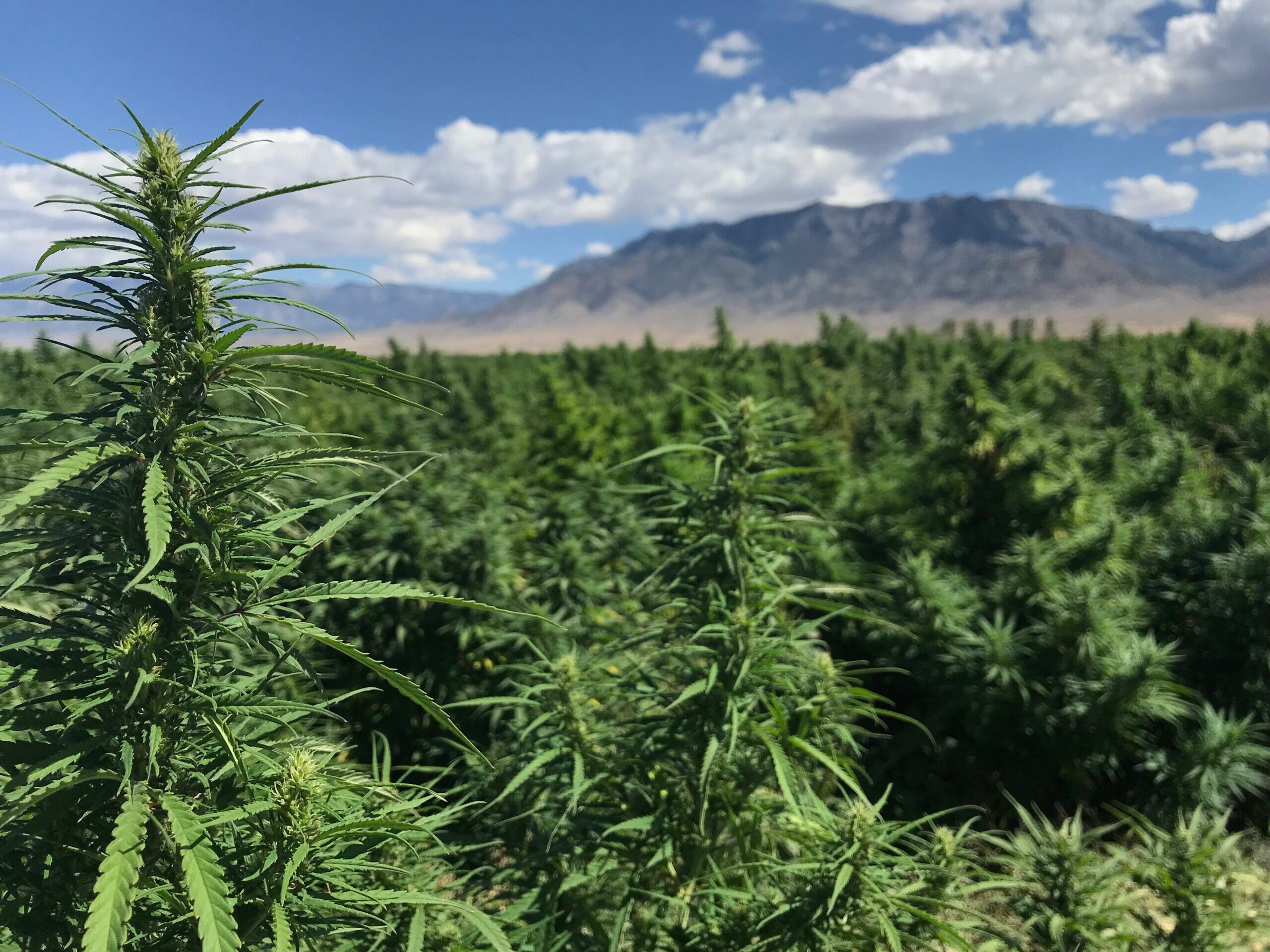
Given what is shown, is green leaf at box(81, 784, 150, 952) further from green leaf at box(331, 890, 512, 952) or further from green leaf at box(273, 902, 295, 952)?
green leaf at box(331, 890, 512, 952)

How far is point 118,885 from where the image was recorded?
3.01 feet

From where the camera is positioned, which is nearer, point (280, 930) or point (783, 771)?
point (280, 930)

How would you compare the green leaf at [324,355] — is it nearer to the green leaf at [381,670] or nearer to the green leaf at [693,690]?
the green leaf at [381,670]

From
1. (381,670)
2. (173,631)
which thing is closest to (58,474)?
(173,631)

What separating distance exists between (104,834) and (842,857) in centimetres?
152

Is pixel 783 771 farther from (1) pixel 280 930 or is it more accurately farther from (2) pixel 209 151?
(2) pixel 209 151

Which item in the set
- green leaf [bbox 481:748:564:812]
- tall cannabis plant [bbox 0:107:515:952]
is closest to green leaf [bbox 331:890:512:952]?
tall cannabis plant [bbox 0:107:515:952]

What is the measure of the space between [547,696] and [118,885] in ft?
4.95

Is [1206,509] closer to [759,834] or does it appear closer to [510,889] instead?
[759,834]

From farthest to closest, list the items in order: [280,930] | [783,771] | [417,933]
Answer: [783,771] < [417,933] < [280,930]

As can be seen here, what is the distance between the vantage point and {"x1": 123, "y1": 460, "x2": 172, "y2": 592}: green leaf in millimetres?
908

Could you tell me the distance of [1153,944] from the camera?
2.47 m

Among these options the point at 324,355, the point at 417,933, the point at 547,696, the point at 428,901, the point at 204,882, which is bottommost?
the point at 417,933

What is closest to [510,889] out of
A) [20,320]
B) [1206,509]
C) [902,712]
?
[20,320]
